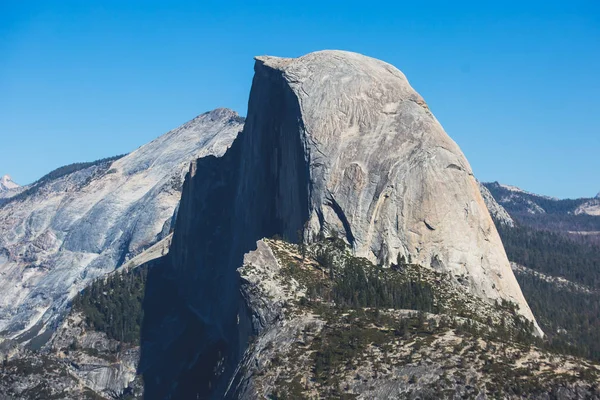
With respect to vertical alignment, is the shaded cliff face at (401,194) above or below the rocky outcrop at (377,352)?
above

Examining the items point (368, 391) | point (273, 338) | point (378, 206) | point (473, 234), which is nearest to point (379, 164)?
point (378, 206)

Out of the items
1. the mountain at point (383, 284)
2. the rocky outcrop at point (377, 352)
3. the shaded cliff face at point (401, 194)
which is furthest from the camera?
the shaded cliff face at point (401, 194)

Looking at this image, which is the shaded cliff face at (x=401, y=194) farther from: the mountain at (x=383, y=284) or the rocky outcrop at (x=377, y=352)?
the rocky outcrop at (x=377, y=352)

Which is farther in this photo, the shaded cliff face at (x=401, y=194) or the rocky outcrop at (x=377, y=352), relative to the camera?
the shaded cliff face at (x=401, y=194)

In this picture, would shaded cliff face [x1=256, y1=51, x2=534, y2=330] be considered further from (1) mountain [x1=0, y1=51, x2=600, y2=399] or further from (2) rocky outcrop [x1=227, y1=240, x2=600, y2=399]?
(2) rocky outcrop [x1=227, y1=240, x2=600, y2=399]

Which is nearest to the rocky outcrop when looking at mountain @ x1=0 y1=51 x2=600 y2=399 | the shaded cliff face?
mountain @ x1=0 y1=51 x2=600 y2=399

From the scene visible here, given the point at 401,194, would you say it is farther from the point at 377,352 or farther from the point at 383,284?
the point at 377,352

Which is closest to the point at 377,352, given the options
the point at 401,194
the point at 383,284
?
the point at 383,284

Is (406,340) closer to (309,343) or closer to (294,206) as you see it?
(309,343)

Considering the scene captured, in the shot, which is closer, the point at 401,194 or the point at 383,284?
the point at 383,284

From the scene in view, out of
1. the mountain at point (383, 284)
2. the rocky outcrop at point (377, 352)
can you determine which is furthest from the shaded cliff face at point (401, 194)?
the rocky outcrop at point (377, 352)

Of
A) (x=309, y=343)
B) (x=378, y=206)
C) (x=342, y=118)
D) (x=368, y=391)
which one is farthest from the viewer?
(x=342, y=118)
